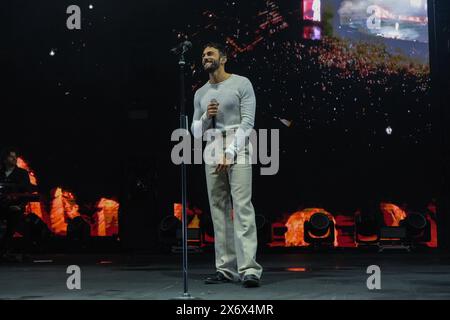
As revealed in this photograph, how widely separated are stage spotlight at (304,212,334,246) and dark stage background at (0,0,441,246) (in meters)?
0.42

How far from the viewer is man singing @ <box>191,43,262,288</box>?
13.2ft

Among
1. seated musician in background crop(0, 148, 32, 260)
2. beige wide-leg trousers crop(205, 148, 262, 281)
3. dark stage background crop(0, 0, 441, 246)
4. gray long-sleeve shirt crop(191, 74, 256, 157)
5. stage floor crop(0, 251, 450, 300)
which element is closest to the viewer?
stage floor crop(0, 251, 450, 300)

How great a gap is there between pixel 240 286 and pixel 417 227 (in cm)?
491

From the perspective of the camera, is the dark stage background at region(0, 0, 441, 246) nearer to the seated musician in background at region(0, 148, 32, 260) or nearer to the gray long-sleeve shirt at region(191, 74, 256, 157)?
the seated musician in background at region(0, 148, 32, 260)

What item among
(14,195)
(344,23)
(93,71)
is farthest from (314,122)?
(14,195)

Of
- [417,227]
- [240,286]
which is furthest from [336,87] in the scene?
[240,286]

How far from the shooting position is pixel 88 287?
397 cm

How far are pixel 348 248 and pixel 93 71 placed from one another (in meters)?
4.28

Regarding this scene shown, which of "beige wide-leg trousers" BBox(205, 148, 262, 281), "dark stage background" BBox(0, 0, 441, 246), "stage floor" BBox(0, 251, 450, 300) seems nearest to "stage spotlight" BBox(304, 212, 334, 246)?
"dark stage background" BBox(0, 0, 441, 246)

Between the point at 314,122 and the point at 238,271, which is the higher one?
the point at 314,122
